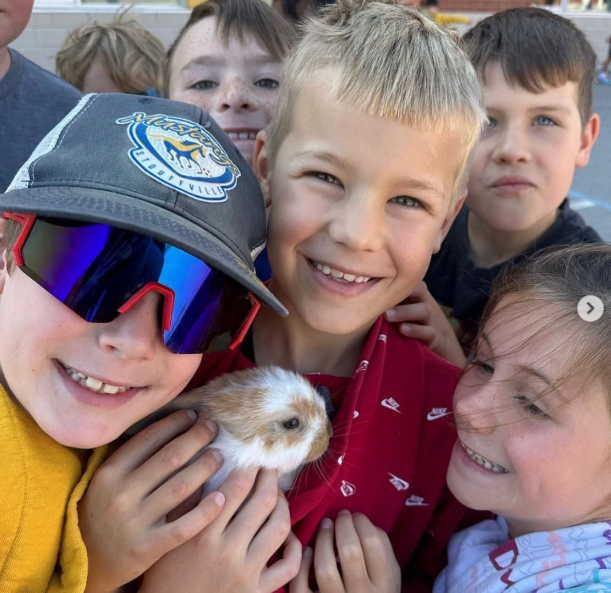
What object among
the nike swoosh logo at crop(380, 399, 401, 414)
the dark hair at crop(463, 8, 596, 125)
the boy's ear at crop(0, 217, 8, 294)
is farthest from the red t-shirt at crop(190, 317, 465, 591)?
the dark hair at crop(463, 8, 596, 125)

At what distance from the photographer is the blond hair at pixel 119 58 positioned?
3922 mm

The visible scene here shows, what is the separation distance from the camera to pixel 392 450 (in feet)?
5.14

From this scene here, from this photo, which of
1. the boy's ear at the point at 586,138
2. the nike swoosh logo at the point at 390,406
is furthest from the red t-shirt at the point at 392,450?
the boy's ear at the point at 586,138

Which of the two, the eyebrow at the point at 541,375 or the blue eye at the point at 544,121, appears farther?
the blue eye at the point at 544,121

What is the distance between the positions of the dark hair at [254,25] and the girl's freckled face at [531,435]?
4.72ft

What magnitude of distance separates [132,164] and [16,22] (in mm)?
1740

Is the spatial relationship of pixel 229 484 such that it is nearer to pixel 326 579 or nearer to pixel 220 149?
pixel 326 579

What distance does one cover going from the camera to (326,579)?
4.52ft

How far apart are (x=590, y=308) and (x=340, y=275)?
595 mm

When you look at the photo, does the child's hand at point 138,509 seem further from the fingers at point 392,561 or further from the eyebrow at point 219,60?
the eyebrow at point 219,60

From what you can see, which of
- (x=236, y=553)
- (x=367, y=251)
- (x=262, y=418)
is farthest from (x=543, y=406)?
(x=236, y=553)

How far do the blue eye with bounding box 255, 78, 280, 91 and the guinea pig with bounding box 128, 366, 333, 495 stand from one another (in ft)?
4.13

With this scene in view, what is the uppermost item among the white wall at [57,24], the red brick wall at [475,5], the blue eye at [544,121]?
the blue eye at [544,121]

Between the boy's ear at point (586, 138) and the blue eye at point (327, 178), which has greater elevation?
the blue eye at point (327, 178)
